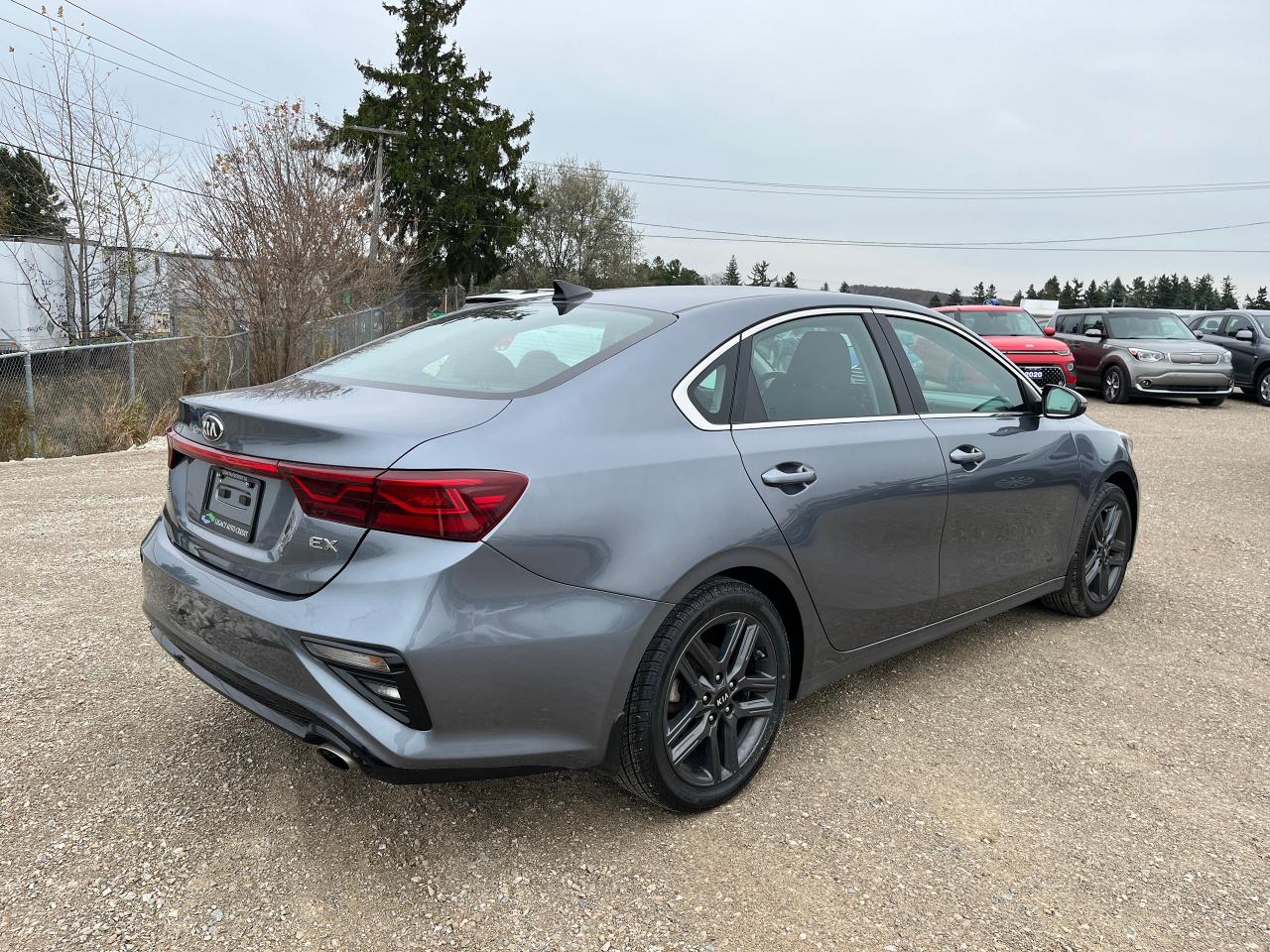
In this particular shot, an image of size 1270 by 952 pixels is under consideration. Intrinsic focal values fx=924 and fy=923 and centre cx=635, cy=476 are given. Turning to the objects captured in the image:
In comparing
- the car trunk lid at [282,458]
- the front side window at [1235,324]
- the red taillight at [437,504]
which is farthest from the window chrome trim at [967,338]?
the front side window at [1235,324]

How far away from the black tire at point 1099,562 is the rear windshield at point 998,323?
458 inches

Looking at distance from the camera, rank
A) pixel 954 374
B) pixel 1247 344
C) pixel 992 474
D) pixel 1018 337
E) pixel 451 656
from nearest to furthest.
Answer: pixel 451 656
pixel 992 474
pixel 954 374
pixel 1018 337
pixel 1247 344

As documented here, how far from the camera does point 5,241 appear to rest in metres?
20.5

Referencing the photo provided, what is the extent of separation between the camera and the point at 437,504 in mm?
2217

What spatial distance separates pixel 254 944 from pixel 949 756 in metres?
2.29

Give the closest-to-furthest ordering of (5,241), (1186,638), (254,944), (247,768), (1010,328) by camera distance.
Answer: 1. (254,944)
2. (247,768)
3. (1186,638)
4. (1010,328)
5. (5,241)

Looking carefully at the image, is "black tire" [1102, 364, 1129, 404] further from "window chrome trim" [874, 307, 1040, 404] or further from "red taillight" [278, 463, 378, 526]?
"red taillight" [278, 463, 378, 526]

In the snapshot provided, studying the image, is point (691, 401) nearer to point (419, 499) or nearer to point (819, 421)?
point (819, 421)

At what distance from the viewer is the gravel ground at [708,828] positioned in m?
2.36

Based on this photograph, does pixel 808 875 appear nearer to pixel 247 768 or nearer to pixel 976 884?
pixel 976 884

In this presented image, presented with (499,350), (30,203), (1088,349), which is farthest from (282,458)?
(30,203)

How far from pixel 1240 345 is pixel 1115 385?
3.20 meters

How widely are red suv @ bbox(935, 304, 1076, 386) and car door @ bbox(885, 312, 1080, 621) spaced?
37.9ft

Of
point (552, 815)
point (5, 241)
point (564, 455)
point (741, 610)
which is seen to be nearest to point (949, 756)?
point (741, 610)
